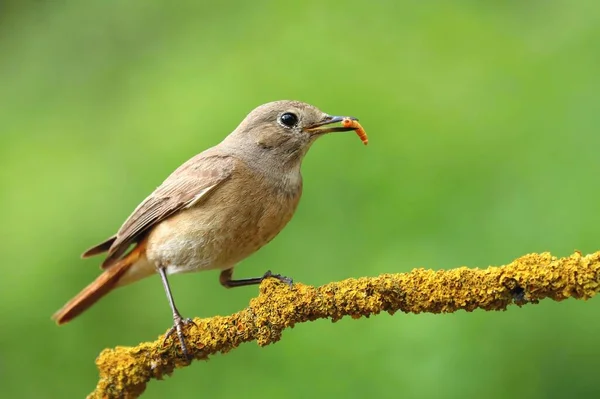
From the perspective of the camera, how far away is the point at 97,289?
4.66m

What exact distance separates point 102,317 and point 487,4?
3.63m

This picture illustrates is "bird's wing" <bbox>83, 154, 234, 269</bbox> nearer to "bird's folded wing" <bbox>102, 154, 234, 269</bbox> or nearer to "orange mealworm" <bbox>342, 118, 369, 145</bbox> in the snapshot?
"bird's folded wing" <bbox>102, 154, 234, 269</bbox>

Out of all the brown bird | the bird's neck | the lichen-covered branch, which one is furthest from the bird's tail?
the lichen-covered branch

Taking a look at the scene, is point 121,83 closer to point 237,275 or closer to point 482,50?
point 237,275

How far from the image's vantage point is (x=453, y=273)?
109 inches

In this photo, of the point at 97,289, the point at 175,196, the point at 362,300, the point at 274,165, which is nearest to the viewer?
the point at 362,300

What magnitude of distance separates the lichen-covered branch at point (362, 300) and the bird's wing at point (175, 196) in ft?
3.36

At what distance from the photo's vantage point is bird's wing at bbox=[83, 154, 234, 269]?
4.31m

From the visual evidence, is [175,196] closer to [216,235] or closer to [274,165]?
[216,235]

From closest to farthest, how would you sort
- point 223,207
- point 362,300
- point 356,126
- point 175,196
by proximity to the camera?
1. point 362,300
2. point 356,126
3. point 223,207
4. point 175,196

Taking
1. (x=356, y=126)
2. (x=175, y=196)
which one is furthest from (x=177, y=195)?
(x=356, y=126)

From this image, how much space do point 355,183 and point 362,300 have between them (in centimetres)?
228

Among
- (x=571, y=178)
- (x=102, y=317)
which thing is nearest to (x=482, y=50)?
(x=571, y=178)

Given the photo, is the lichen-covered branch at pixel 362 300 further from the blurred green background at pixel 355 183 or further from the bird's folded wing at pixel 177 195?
the blurred green background at pixel 355 183
